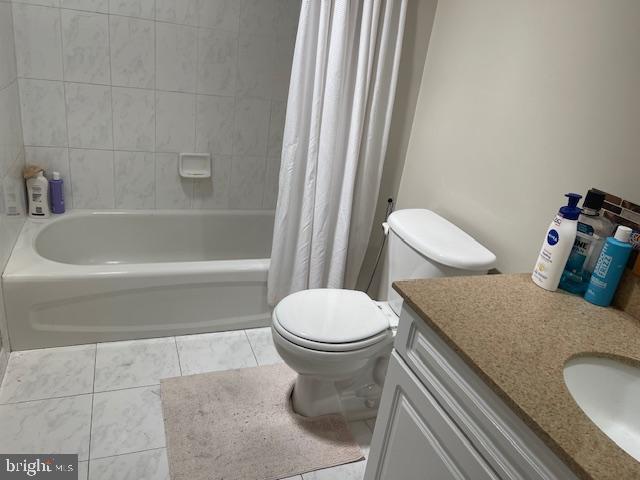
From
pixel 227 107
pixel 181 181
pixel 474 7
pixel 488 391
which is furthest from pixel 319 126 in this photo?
pixel 488 391

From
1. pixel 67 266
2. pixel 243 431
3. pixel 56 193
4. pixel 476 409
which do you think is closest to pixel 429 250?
pixel 476 409

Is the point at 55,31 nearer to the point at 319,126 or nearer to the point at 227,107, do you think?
the point at 227,107

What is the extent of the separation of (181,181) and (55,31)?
920 mm

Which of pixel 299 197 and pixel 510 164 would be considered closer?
pixel 510 164

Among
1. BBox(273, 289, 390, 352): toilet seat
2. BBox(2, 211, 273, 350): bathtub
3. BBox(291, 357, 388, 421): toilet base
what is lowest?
BBox(291, 357, 388, 421): toilet base

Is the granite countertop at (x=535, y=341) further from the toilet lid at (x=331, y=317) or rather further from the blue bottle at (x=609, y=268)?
the toilet lid at (x=331, y=317)

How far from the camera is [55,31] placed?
2.24m

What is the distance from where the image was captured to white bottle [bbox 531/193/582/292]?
4.00 feet

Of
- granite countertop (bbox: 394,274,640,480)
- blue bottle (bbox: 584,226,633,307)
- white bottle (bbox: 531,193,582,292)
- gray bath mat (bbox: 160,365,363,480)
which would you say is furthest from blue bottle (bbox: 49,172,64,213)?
blue bottle (bbox: 584,226,633,307)

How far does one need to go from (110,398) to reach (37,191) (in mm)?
1129

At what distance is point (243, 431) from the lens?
179 centimetres

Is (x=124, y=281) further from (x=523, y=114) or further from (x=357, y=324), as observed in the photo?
(x=523, y=114)

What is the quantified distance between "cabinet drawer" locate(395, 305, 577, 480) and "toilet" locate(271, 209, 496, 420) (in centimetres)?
43

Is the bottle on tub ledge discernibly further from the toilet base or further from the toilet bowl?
the toilet base
